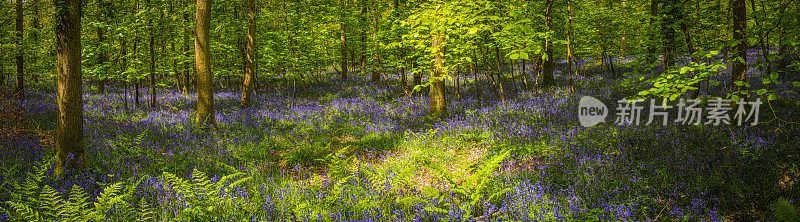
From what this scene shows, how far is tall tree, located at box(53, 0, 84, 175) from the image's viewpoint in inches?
165

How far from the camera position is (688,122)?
5812mm

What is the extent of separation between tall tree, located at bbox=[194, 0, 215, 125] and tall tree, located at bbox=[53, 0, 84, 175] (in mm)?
2841

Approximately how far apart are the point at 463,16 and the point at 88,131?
7636 millimetres

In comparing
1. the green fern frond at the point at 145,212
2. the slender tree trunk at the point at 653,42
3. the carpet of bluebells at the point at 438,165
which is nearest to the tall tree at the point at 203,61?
the carpet of bluebells at the point at 438,165

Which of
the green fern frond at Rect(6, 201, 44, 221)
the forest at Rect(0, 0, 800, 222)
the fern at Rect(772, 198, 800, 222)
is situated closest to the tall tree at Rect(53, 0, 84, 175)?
the forest at Rect(0, 0, 800, 222)

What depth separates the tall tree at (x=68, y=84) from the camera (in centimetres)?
420

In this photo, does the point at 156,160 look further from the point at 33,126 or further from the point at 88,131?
the point at 33,126

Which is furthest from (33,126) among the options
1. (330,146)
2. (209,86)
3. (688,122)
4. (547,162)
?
(688,122)

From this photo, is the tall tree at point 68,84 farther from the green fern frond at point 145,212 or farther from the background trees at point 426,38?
the green fern frond at point 145,212

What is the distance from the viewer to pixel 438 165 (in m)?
4.97

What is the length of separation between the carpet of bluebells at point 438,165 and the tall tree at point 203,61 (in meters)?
0.38

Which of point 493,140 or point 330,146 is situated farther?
point 330,146

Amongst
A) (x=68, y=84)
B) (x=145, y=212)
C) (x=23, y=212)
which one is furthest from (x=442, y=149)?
(x=68, y=84)

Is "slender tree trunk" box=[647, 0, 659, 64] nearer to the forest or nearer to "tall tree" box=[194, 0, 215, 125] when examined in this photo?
the forest
